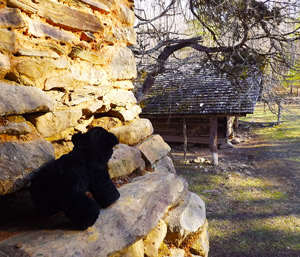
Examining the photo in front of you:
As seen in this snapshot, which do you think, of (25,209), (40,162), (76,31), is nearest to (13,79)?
(40,162)

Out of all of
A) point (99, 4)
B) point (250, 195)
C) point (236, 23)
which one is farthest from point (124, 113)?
point (250, 195)

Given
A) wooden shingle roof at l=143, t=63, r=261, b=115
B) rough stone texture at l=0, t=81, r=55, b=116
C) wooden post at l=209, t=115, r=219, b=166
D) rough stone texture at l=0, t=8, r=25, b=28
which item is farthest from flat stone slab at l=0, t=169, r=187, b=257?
wooden post at l=209, t=115, r=219, b=166

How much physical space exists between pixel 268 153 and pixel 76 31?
38.3ft

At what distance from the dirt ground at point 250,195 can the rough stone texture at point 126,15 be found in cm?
457

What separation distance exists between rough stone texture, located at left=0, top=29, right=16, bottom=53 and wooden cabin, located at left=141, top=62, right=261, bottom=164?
759 cm

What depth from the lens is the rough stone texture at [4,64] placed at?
1.18 meters

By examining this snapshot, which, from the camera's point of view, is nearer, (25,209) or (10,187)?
(10,187)

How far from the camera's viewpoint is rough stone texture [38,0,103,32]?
4.64 ft

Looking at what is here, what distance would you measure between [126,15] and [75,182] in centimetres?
149

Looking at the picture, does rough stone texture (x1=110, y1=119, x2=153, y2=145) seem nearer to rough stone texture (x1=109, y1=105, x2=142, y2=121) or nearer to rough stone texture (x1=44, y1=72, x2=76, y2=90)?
rough stone texture (x1=109, y1=105, x2=142, y2=121)

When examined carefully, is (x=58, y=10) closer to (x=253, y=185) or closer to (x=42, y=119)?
(x=42, y=119)

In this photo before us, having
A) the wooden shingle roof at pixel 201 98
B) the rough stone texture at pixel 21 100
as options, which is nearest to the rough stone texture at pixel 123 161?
the rough stone texture at pixel 21 100

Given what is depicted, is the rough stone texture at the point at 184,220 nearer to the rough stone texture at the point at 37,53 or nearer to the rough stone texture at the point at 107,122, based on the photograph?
the rough stone texture at the point at 107,122

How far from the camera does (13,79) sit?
127cm
